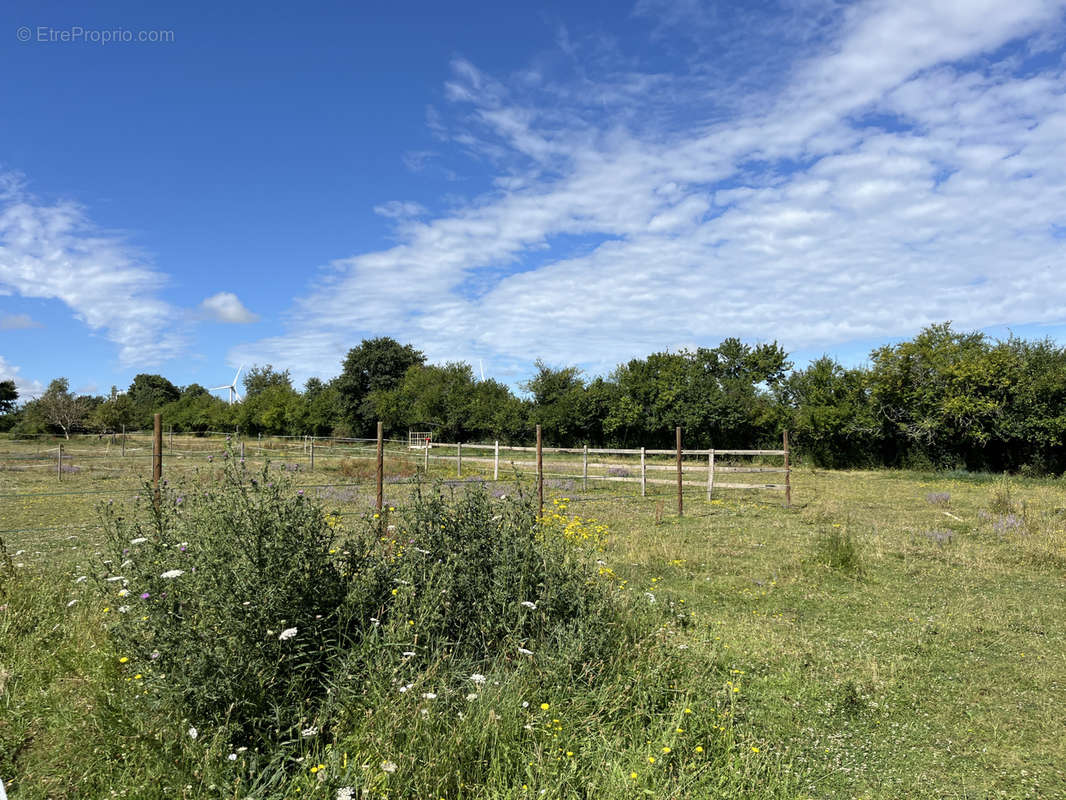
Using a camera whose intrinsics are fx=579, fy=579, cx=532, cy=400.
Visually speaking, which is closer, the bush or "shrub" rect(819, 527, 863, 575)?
the bush

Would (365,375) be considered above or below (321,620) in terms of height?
above

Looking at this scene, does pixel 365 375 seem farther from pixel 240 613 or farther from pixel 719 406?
pixel 240 613

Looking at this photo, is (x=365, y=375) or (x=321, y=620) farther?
(x=365, y=375)

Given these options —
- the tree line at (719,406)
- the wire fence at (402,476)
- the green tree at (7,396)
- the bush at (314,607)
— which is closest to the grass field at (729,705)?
the bush at (314,607)

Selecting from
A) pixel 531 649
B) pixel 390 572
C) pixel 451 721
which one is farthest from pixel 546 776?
pixel 390 572

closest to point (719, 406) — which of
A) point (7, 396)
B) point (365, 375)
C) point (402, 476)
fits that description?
point (402, 476)

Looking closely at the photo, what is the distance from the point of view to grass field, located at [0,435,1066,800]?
2.78 metres

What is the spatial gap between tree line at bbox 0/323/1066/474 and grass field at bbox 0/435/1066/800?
975 inches

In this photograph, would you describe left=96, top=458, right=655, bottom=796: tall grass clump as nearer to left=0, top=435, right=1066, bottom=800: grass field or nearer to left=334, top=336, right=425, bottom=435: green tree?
left=0, top=435, right=1066, bottom=800: grass field

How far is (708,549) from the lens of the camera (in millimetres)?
9523

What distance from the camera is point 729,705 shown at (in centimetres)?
399

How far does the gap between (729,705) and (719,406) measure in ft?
120

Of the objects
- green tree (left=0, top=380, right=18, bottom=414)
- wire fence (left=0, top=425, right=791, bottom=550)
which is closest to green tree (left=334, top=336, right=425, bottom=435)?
wire fence (left=0, top=425, right=791, bottom=550)

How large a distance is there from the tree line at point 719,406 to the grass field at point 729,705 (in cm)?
2477
